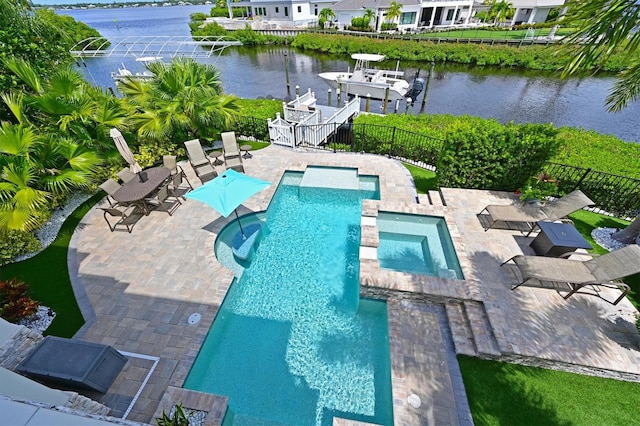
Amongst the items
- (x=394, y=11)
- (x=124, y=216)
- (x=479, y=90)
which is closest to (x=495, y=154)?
(x=124, y=216)

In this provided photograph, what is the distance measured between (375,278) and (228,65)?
44.4 m

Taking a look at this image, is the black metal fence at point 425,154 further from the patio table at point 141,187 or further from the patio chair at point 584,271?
the patio table at point 141,187

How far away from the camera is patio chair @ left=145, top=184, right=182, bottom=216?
962 cm

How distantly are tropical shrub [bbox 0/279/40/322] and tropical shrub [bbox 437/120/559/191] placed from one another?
12.3 m

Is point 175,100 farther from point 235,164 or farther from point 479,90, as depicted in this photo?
point 479,90

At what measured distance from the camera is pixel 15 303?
20.6ft

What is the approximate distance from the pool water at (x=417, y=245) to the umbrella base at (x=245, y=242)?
3.89 meters

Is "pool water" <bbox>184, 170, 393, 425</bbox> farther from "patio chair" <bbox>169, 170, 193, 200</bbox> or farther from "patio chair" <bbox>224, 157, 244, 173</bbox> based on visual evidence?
"patio chair" <bbox>224, 157, 244, 173</bbox>

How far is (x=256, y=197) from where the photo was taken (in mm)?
10469

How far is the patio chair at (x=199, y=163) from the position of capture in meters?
11.2

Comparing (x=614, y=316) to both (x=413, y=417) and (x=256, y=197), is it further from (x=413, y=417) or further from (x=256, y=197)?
(x=256, y=197)

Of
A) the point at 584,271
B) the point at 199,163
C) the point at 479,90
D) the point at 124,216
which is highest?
the point at 584,271

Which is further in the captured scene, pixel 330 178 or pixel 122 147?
pixel 330 178

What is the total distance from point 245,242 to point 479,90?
3189 centimetres
